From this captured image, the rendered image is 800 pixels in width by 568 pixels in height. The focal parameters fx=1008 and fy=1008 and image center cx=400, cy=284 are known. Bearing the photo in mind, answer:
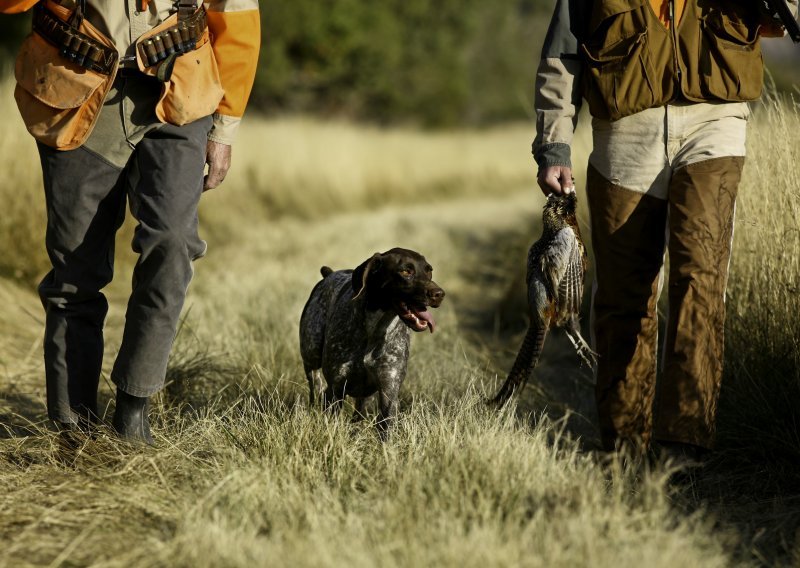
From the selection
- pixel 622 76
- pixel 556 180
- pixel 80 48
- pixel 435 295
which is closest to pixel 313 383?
pixel 435 295

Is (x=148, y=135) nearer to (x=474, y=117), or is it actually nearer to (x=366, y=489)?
(x=366, y=489)

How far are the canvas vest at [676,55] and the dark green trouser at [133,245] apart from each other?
5.14 ft

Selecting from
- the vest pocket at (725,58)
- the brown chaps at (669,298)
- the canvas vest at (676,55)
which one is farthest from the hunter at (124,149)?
the vest pocket at (725,58)

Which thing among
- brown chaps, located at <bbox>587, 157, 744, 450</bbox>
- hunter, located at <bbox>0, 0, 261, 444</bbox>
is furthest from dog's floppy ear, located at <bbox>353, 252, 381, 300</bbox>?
brown chaps, located at <bbox>587, 157, 744, 450</bbox>

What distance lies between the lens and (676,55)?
12.3ft

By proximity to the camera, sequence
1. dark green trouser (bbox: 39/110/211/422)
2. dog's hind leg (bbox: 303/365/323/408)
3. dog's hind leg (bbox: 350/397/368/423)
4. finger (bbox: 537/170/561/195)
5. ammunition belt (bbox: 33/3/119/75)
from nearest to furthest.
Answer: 1. ammunition belt (bbox: 33/3/119/75)
2. dark green trouser (bbox: 39/110/211/422)
3. finger (bbox: 537/170/561/195)
4. dog's hind leg (bbox: 350/397/368/423)
5. dog's hind leg (bbox: 303/365/323/408)

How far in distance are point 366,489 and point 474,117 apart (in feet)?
119

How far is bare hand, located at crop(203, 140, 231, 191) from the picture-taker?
3.96 metres

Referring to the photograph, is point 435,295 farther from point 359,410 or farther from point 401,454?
point 359,410

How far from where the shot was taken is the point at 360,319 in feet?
13.6

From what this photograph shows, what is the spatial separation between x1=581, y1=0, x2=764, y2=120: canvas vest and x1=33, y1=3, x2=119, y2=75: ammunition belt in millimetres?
1803

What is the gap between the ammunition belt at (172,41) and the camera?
3.57 metres

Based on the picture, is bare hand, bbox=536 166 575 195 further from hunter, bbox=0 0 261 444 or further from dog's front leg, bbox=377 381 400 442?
hunter, bbox=0 0 261 444

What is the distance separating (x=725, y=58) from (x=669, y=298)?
92cm
